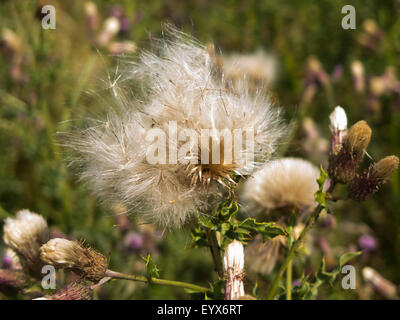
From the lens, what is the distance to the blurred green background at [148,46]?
2.97 m

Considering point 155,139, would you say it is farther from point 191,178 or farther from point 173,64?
point 173,64

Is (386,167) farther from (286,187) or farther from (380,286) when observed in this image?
(380,286)

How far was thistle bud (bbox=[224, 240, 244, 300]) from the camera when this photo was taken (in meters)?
1.56

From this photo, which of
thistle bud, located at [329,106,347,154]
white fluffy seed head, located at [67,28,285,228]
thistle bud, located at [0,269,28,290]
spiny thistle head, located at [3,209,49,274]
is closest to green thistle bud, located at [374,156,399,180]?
thistle bud, located at [329,106,347,154]

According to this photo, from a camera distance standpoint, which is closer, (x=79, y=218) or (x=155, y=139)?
(x=155, y=139)

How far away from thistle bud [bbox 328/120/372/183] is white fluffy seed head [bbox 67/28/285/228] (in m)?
0.24

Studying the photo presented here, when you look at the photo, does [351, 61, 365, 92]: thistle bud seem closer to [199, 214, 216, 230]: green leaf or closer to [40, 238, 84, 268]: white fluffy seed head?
[199, 214, 216, 230]: green leaf

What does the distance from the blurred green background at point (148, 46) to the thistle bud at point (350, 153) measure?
52 cm

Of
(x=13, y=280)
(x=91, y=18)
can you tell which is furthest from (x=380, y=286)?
(x=91, y=18)

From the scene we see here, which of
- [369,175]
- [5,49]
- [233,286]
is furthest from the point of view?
[5,49]

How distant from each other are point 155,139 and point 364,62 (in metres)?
3.11

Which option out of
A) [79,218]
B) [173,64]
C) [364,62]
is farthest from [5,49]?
[364,62]

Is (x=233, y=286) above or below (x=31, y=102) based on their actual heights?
below

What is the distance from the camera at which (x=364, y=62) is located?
4.12m
